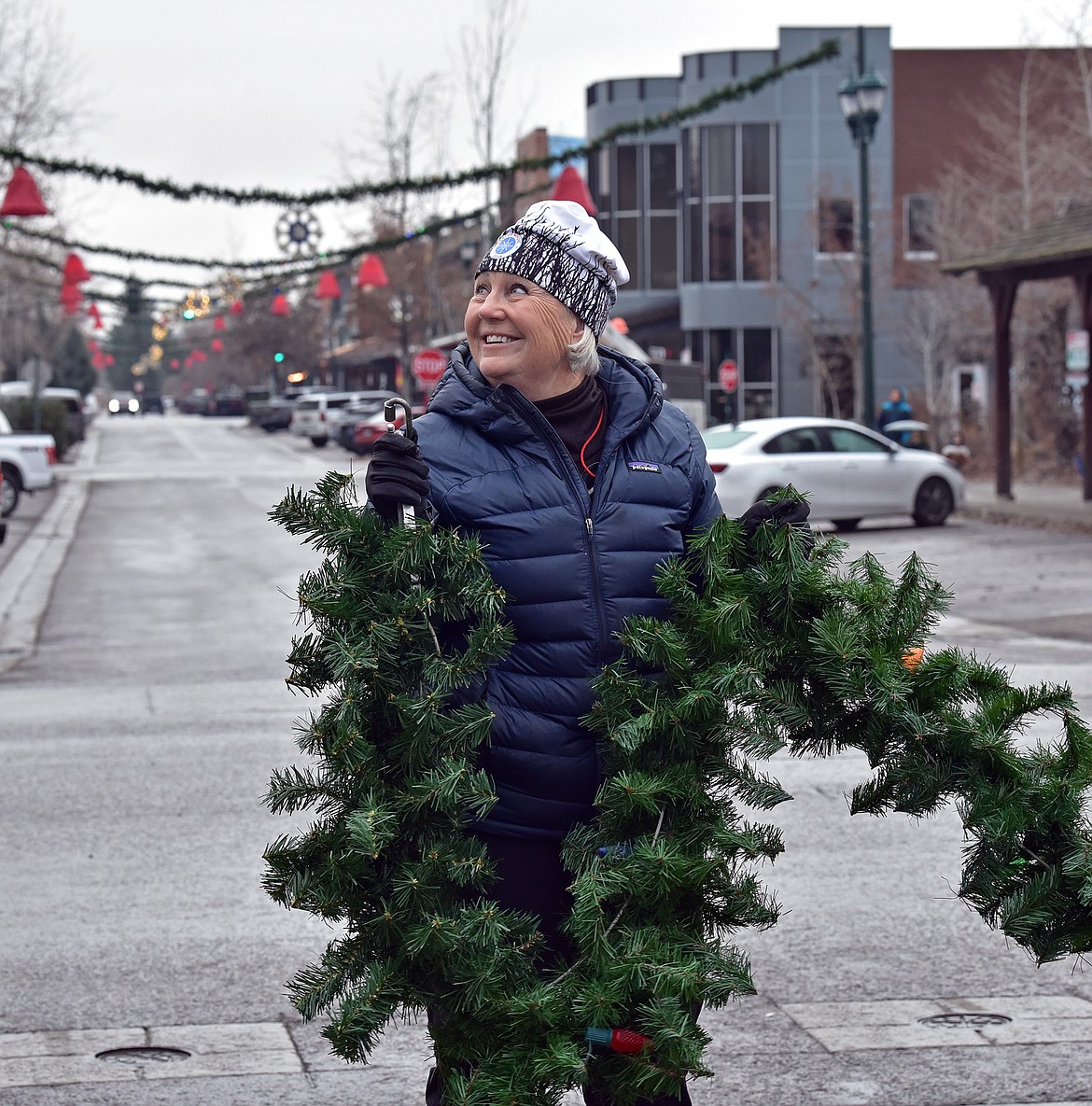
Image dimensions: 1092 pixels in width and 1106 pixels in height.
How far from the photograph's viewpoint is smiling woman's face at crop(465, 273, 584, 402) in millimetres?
3207

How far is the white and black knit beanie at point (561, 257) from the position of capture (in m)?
3.25

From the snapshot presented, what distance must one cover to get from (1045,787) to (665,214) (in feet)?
181

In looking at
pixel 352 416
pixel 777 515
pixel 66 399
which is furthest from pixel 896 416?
pixel 777 515

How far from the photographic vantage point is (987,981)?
5.11 metres

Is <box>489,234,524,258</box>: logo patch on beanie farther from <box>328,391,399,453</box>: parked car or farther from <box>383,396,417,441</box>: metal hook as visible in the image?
<box>328,391,399,453</box>: parked car

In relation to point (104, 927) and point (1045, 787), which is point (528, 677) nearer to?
point (1045, 787)

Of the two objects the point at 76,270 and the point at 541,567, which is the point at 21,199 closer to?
the point at 76,270

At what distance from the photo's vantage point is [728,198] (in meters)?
53.0

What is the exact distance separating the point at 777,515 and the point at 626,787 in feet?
2.13

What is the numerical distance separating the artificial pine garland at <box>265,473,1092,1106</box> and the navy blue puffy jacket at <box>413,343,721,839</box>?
2.4 inches

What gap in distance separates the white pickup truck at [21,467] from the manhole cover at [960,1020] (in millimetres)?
23960

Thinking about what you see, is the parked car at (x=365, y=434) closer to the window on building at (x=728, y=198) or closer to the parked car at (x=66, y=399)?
the parked car at (x=66, y=399)

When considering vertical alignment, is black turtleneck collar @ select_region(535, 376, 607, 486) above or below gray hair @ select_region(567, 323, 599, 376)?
below

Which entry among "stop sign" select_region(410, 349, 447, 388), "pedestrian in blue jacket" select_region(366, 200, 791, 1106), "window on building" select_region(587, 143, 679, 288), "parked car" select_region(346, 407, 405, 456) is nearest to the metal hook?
"pedestrian in blue jacket" select_region(366, 200, 791, 1106)
